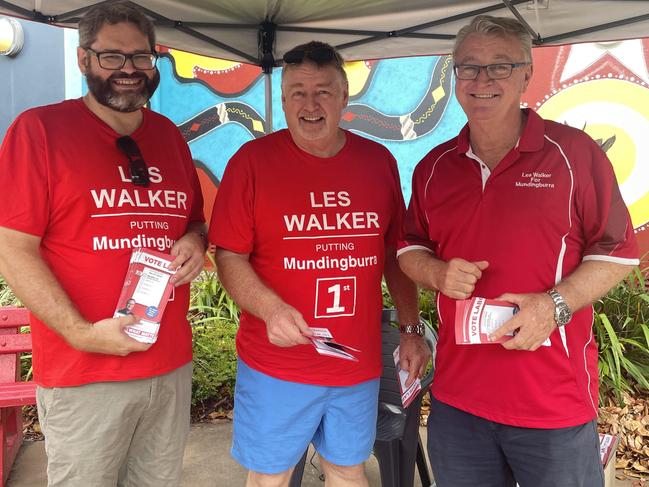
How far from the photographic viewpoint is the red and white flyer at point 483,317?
1780 mm

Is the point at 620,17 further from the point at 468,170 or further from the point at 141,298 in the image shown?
the point at 141,298

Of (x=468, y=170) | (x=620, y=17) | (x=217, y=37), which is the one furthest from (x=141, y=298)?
(x=620, y=17)

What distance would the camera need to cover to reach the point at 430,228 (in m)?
2.24

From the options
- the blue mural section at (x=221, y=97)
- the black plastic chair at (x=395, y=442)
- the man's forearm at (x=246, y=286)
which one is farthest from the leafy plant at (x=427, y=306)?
Answer: the man's forearm at (x=246, y=286)

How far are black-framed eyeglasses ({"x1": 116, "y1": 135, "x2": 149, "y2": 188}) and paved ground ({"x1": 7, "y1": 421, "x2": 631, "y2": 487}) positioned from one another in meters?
2.49

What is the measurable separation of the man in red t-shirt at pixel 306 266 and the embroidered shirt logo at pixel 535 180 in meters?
0.65

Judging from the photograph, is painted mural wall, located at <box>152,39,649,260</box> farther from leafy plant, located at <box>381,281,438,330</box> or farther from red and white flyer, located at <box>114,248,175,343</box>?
red and white flyer, located at <box>114,248,175,343</box>

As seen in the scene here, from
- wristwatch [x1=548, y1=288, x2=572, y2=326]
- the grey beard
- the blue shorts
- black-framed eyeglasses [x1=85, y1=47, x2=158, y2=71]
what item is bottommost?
the blue shorts

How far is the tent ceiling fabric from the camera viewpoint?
331 centimetres

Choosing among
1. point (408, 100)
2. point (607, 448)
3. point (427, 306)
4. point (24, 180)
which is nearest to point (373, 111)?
point (408, 100)

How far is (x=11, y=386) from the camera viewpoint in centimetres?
360

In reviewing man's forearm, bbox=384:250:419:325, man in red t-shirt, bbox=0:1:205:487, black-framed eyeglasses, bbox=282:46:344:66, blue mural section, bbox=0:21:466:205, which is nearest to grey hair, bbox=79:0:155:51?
man in red t-shirt, bbox=0:1:205:487

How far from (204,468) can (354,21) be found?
3214 millimetres

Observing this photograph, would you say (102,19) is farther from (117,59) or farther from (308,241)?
(308,241)
